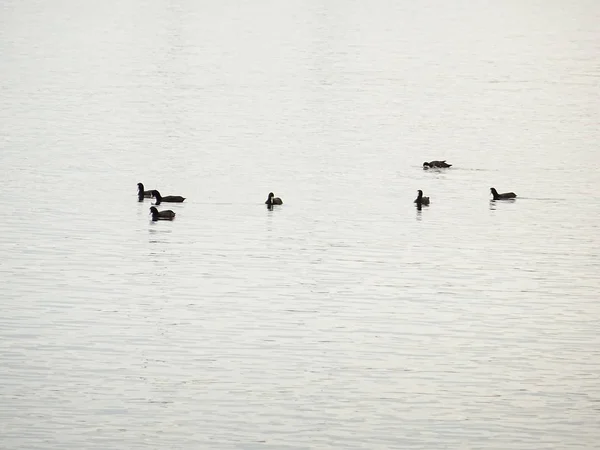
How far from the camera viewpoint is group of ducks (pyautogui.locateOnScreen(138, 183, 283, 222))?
1551 inches

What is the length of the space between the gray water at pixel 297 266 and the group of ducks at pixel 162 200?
0.31m

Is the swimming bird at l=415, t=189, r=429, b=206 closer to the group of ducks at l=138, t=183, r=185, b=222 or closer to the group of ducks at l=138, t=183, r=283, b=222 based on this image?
the group of ducks at l=138, t=183, r=283, b=222

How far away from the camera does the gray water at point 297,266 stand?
74.0ft

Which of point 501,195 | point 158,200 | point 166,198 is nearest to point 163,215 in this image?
point 158,200

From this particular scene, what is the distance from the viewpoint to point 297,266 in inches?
1328

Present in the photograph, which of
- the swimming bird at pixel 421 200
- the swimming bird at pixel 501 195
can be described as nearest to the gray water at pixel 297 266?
the swimming bird at pixel 501 195

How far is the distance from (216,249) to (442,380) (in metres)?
12.0

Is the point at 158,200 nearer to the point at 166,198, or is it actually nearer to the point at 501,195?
the point at 166,198

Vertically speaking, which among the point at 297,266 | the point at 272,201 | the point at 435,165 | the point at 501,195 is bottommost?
the point at 297,266

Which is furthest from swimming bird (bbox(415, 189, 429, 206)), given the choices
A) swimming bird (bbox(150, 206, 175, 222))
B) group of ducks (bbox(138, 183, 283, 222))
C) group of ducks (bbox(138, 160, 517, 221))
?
swimming bird (bbox(150, 206, 175, 222))

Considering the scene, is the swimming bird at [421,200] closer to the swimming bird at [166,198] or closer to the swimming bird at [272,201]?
the swimming bird at [272,201]

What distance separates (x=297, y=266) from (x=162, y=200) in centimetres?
888

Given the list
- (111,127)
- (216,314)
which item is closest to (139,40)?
(111,127)

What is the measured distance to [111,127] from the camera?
59938 millimetres
